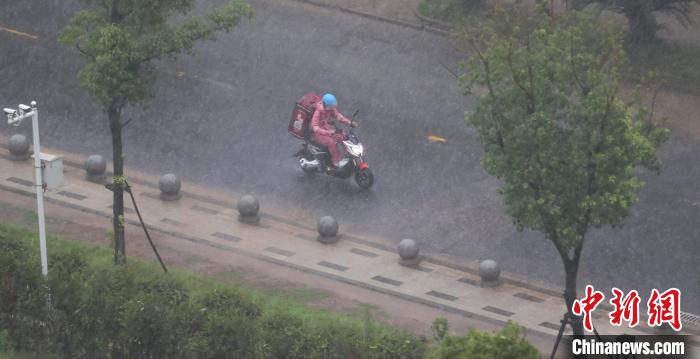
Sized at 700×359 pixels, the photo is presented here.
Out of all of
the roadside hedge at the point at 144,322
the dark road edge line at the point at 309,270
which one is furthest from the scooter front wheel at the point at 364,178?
the roadside hedge at the point at 144,322

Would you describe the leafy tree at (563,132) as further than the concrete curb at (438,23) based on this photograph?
No

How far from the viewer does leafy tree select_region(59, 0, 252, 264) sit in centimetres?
2595

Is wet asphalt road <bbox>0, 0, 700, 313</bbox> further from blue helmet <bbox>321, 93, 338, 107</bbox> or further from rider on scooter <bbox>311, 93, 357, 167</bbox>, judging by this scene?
blue helmet <bbox>321, 93, 338, 107</bbox>

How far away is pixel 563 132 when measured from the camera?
23703 mm

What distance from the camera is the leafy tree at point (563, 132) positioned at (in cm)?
2316

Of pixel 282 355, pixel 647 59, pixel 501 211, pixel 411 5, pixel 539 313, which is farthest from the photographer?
pixel 411 5

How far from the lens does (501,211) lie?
31734mm

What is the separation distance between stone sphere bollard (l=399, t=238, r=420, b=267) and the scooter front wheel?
10.9 ft

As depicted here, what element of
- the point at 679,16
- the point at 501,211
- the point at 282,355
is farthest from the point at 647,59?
the point at 282,355

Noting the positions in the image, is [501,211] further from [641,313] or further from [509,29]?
[509,29]

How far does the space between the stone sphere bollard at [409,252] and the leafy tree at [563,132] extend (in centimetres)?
521

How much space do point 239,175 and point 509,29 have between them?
1024cm

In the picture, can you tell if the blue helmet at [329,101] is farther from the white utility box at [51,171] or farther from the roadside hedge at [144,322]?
the white utility box at [51,171]

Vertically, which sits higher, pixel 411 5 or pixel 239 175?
pixel 411 5
